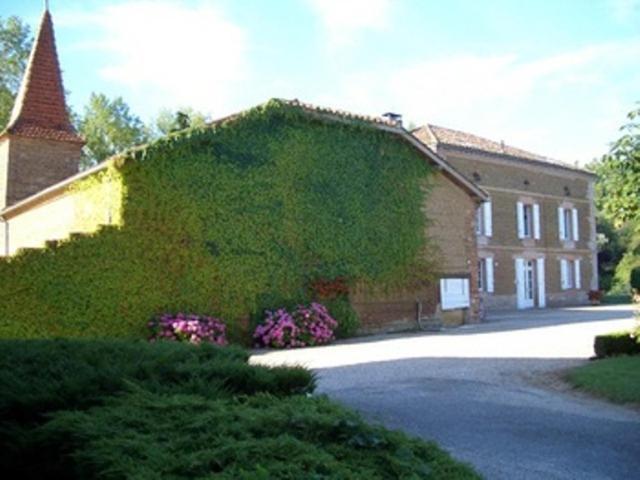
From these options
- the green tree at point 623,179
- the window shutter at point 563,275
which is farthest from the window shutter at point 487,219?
the green tree at point 623,179

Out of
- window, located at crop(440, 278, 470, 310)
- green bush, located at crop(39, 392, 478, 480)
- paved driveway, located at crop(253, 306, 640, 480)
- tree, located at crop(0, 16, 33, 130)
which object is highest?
tree, located at crop(0, 16, 33, 130)

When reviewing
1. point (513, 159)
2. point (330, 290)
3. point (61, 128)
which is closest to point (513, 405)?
point (330, 290)

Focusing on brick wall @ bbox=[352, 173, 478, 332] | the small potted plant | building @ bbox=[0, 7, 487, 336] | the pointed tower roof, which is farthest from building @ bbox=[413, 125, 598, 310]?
the pointed tower roof

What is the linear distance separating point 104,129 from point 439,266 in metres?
29.6

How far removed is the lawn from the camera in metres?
2.67

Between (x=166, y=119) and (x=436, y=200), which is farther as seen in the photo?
(x=166, y=119)

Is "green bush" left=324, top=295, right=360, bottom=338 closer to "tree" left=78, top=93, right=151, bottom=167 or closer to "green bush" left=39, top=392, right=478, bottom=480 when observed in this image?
"green bush" left=39, top=392, right=478, bottom=480

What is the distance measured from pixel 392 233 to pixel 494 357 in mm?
8203

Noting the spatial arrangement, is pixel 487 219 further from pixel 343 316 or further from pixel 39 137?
pixel 39 137

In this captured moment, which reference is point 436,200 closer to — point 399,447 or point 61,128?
point 61,128

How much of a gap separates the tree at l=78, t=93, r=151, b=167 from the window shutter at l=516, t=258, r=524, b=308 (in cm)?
2589

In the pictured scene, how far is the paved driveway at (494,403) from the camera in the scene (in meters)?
5.60

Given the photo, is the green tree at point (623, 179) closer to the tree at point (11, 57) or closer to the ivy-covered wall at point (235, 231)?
the ivy-covered wall at point (235, 231)

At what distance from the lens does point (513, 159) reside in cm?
3231
